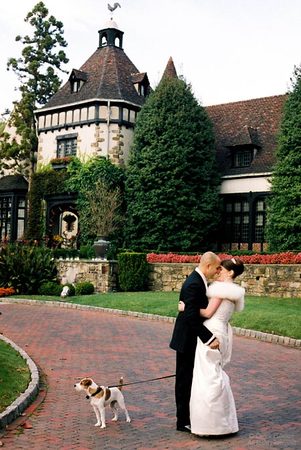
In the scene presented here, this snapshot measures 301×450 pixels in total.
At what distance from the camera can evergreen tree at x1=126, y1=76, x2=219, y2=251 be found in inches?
1220

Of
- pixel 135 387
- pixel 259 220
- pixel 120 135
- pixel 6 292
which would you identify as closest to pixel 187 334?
Result: pixel 135 387

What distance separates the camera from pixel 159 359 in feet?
38.0

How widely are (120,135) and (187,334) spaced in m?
28.5

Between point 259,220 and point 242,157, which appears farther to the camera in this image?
point 242,157

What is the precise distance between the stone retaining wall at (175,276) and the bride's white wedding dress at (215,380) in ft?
50.4

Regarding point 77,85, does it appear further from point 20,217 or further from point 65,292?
point 65,292

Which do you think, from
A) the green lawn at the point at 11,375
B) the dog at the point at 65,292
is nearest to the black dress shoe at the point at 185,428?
the green lawn at the point at 11,375

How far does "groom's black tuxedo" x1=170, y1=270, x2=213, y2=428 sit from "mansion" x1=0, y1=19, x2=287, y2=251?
→ 24718mm

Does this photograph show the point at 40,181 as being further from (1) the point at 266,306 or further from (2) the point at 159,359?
(2) the point at 159,359

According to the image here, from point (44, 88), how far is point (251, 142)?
1836 centimetres

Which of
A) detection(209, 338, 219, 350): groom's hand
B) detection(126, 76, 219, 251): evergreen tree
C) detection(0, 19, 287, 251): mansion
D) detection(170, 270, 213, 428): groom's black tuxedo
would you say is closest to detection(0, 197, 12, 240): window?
detection(0, 19, 287, 251): mansion

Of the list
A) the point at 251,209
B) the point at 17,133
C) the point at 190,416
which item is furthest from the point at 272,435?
the point at 17,133

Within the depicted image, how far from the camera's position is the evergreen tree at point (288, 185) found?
27969 mm

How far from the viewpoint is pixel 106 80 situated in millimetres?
35719
